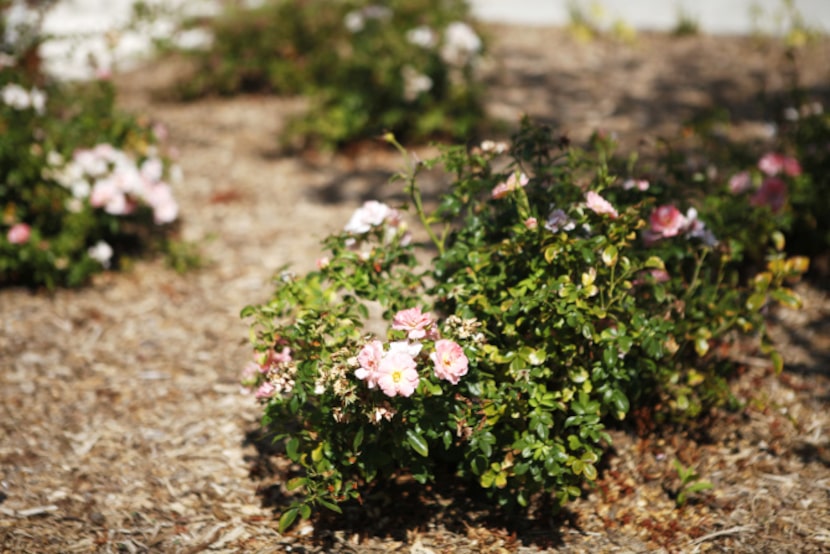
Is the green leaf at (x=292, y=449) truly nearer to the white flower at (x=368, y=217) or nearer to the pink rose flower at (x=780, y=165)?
the white flower at (x=368, y=217)

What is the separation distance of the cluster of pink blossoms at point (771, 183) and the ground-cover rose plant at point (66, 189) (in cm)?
294

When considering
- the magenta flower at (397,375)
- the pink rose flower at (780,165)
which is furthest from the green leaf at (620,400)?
the pink rose flower at (780,165)

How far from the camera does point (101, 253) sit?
3846mm

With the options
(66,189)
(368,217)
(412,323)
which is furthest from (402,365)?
(66,189)

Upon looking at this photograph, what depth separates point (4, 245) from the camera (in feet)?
11.9

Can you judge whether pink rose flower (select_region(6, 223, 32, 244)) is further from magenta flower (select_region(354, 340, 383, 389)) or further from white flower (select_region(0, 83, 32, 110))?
magenta flower (select_region(354, 340, 383, 389))

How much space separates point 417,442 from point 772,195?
227 centimetres

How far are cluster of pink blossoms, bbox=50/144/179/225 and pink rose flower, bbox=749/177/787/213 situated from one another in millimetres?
3021

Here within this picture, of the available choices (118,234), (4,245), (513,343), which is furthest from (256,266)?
(513,343)

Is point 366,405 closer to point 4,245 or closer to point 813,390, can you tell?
point 813,390

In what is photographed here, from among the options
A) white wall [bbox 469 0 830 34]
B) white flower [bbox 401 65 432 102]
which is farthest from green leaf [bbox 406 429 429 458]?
white wall [bbox 469 0 830 34]

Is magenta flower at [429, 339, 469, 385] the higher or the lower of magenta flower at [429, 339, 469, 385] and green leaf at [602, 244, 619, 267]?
the lower

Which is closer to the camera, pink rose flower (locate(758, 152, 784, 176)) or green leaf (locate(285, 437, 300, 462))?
green leaf (locate(285, 437, 300, 462))

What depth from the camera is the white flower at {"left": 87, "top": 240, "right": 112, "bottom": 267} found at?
151 inches
